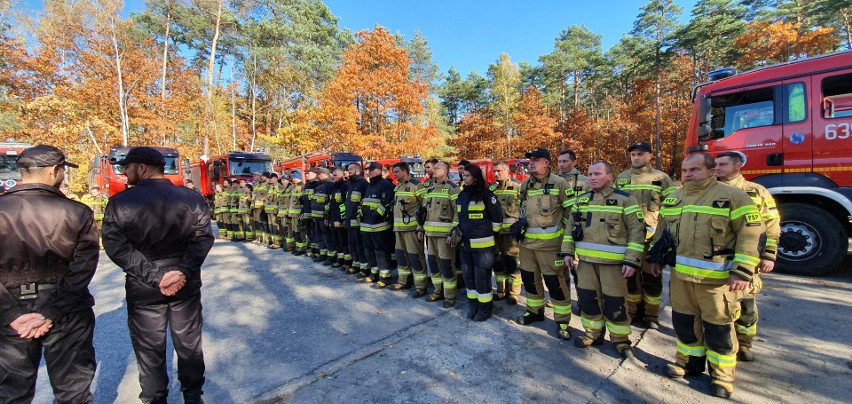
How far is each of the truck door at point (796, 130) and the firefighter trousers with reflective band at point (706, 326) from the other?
3732mm

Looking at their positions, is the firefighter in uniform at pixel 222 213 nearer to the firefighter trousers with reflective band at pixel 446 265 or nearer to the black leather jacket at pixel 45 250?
the firefighter trousers with reflective band at pixel 446 265

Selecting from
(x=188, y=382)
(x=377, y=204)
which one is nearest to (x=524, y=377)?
(x=188, y=382)

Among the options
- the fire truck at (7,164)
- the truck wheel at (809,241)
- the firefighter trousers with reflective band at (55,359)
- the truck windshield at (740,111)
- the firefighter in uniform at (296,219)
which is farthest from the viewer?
the fire truck at (7,164)

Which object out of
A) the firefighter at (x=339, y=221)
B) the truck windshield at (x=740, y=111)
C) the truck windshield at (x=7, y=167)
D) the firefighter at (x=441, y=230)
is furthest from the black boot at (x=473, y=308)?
the truck windshield at (x=7, y=167)

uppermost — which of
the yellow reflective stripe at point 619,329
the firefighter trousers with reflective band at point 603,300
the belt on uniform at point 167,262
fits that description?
the belt on uniform at point 167,262

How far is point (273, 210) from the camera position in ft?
28.4

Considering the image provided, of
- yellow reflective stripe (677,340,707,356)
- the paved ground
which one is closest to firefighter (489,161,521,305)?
the paved ground

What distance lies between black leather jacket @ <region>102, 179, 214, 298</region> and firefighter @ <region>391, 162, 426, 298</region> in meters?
2.85

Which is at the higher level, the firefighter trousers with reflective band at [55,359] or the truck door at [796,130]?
the truck door at [796,130]

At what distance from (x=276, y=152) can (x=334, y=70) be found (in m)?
6.85

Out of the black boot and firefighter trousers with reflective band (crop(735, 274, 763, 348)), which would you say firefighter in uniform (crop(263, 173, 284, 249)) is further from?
firefighter trousers with reflective band (crop(735, 274, 763, 348))

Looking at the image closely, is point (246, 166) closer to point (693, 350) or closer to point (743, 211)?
point (693, 350)

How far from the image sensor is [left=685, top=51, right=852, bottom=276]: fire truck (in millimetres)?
4762

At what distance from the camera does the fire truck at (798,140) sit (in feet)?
15.6
